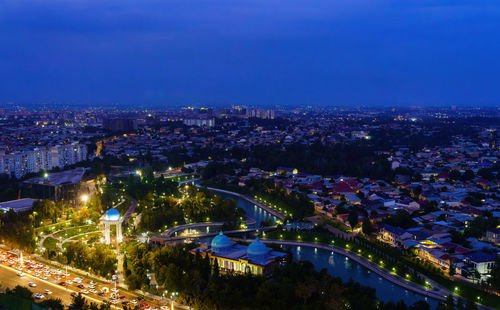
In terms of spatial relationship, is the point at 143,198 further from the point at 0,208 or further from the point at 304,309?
the point at 304,309

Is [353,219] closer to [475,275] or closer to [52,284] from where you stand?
[475,275]

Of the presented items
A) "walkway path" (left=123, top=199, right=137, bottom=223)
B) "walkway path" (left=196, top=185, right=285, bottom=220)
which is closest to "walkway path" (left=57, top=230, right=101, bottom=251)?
"walkway path" (left=123, top=199, right=137, bottom=223)

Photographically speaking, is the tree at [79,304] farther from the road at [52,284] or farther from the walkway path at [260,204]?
the walkway path at [260,204]

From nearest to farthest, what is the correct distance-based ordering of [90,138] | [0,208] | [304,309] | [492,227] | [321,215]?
[304,309]
[492,227]
[0,208]
[321,215]
[90,138]

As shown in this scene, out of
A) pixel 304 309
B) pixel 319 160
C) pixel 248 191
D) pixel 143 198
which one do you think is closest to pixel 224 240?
pixel 304 309

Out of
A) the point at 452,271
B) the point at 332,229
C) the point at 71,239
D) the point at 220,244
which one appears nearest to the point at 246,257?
the point at 220,244

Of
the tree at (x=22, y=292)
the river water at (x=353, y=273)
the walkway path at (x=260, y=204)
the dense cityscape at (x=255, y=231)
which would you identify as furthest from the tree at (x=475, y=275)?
→ the tree at (x=22, y=292)

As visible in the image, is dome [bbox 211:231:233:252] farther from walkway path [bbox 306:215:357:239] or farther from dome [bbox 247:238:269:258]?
walkway path [bbox 306:215:357:239]
